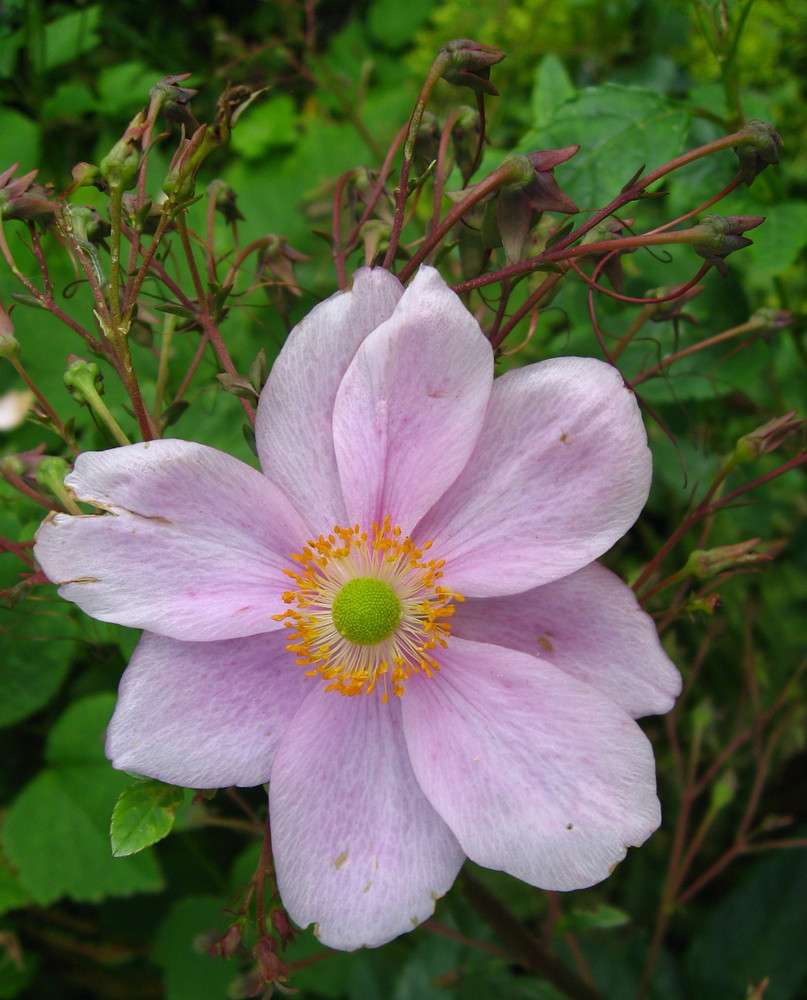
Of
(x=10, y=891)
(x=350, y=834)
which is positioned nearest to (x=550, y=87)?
(x=350, y=834)

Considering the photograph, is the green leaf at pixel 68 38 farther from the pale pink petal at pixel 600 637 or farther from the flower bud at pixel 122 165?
the pale pink petal at pixel 600 637

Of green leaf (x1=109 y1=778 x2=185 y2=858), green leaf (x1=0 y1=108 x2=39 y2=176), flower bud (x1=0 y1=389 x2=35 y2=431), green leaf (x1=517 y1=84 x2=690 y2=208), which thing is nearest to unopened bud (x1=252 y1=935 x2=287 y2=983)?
green leaf (x1=109 y1=778 x2=185 y2=858)

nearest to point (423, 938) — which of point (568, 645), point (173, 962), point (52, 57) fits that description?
point (173, 962)

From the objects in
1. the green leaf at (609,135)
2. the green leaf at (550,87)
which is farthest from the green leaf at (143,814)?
the green leaf at (550,87)

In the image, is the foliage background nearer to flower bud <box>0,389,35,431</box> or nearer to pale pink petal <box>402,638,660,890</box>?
flower bud <box>0,389,35,431</box>

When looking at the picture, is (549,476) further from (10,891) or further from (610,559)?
(10,891)

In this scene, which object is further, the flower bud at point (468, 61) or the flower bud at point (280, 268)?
the flower bud at point (280, 268)

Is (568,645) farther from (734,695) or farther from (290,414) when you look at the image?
(734,695)
